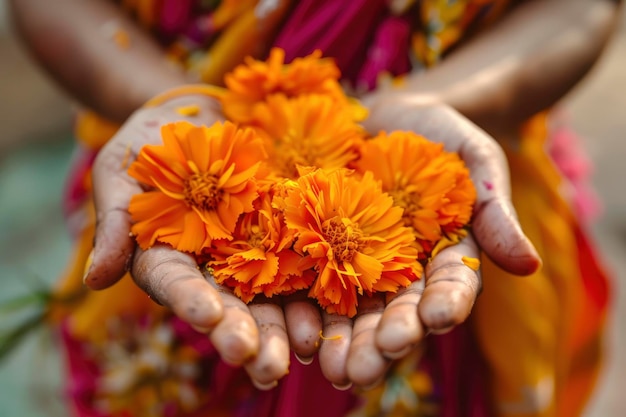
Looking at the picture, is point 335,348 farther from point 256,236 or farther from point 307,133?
point 307,133

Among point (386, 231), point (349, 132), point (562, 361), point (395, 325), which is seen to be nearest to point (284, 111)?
point (349, 132)

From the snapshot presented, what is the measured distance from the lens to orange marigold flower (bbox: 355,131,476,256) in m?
0.62

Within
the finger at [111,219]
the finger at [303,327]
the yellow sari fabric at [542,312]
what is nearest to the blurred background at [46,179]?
the yellow sari fabric at [542,312]

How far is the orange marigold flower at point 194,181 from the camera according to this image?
0.60 metres

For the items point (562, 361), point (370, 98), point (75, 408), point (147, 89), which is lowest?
point (562, 361)

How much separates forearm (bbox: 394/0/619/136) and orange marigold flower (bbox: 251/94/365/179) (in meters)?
0.15

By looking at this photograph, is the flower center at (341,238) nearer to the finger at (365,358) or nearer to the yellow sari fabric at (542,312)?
the finger at (365,358)

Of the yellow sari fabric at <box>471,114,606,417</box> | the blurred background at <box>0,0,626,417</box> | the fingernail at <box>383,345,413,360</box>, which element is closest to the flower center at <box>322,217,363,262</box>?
the fingernail at <box>383,345,413,360</box>

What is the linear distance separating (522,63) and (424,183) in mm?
274

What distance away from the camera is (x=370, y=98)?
80cm

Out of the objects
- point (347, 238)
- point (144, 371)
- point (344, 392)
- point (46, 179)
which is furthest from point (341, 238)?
point (46, 179)

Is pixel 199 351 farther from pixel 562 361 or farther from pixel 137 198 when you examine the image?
pixel 562 361

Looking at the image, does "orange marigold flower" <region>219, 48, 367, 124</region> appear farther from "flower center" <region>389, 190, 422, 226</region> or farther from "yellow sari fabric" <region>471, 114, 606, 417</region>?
"yellow sari fabric" <region>471, 114, 606, 417</region>

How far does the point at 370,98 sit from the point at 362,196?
0.22 m
